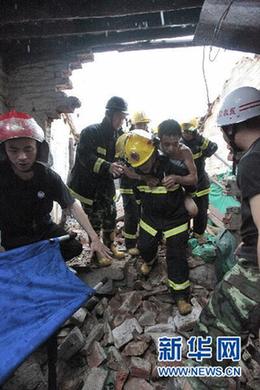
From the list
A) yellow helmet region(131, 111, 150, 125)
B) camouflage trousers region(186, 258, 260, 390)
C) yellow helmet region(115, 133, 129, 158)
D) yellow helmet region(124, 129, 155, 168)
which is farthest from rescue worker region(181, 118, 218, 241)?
camouflage trousers region(186, 258, 260, 390)

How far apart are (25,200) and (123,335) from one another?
163 centimetres

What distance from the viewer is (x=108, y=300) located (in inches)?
137

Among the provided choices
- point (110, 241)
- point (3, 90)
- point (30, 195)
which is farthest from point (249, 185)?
point (3, 90)

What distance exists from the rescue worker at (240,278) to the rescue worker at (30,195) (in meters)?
1.37

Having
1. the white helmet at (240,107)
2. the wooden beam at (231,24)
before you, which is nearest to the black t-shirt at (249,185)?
the white helmet at (240,107)

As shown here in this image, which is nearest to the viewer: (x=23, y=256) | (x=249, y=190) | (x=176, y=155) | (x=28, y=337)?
(x=249, y=190)

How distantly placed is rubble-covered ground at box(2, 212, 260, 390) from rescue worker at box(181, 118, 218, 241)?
2.76ft

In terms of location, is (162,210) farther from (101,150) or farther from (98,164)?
(101,150)

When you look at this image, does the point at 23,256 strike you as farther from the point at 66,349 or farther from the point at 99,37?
the point at 99,37

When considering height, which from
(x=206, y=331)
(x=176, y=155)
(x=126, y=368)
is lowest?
(x=126, y=368)

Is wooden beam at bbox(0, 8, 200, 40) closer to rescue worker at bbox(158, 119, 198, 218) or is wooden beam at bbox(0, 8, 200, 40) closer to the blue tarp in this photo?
rescue worker at bbox(158, 119, 198, 218)

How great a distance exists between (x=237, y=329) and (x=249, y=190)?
3.16 feet

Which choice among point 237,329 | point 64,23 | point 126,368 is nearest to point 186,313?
point 126,368

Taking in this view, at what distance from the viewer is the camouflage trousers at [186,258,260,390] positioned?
1.98 m
